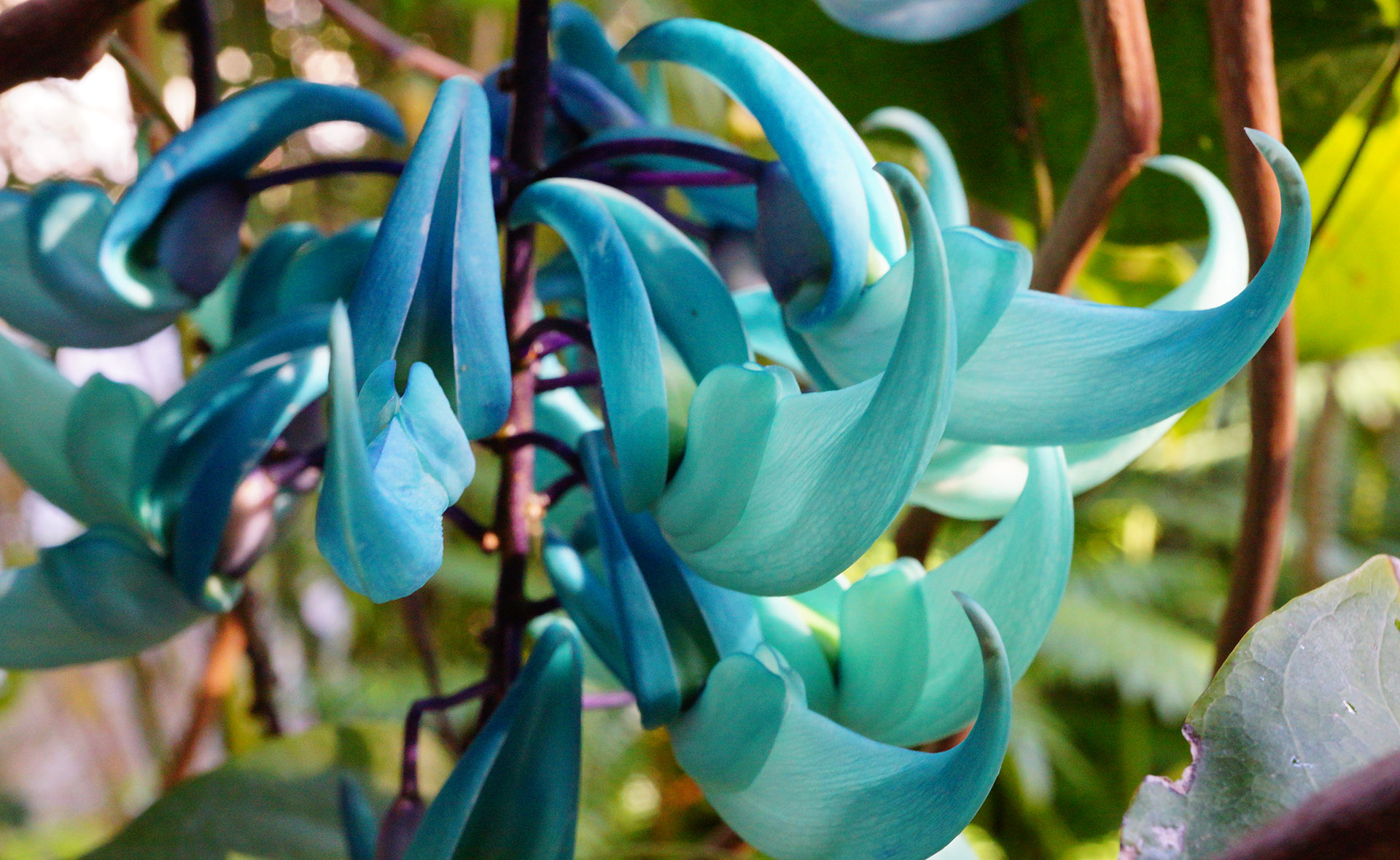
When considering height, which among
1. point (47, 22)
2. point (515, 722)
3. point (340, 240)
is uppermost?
point (47, 22)

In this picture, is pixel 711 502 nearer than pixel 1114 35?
Yes

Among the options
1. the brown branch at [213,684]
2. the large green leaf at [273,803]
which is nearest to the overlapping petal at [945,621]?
the large green leaf at [273,803]

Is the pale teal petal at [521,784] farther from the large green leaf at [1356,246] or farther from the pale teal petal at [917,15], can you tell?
the large green leaf at [1356,246]

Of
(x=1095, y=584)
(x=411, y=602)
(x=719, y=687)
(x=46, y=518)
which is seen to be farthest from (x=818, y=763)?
(x=1095, y=584)

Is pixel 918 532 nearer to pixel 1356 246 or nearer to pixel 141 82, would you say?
pixel 1356 246

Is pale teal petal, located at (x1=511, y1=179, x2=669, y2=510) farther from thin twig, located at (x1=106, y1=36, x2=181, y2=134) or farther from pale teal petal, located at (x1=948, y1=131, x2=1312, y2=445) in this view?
thin twig, located at (x1=106, y1=36, x2=181, y2=134)

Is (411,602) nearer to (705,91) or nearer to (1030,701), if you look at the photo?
(705,91)

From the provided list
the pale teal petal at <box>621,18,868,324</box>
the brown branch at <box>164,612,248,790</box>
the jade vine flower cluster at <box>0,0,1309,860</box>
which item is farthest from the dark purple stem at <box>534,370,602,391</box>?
the brown branch at <box>164,612,248,790</box>
